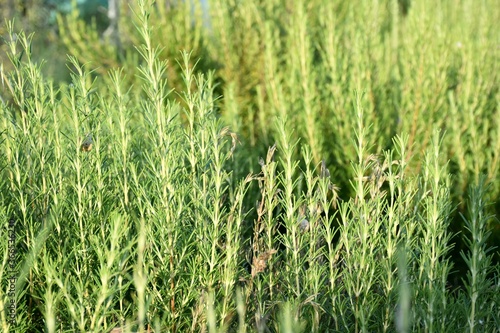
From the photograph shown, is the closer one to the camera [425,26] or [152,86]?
[152,86]

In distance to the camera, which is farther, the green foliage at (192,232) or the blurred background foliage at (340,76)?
the blurred background foliage at (340,76)

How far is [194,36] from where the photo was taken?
349 cm

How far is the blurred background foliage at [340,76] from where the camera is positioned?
2.53 metres

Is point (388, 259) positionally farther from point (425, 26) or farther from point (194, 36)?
point (194, 36)

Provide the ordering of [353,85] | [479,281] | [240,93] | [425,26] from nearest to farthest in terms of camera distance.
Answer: [479,281], [353,85], [425,26], [240,93]

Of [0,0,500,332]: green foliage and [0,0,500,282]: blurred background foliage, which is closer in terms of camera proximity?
[0,0,500,332]: green foliage

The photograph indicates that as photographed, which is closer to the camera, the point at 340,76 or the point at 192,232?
the point at 192,232

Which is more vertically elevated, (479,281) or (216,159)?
(216,159)

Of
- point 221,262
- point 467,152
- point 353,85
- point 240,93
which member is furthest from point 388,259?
point 240,93

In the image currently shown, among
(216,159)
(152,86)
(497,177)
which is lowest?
(497,177)

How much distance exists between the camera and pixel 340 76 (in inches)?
104

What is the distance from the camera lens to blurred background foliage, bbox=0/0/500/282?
8.31 ft

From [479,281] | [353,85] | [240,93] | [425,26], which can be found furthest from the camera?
[240,93]

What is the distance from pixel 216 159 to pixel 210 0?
248 cm
